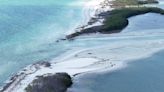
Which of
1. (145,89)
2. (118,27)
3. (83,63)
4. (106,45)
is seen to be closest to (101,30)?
(118,27)

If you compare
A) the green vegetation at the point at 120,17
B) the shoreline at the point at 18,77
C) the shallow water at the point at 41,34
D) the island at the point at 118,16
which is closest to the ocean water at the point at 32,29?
the shallow water at the point at 41,34

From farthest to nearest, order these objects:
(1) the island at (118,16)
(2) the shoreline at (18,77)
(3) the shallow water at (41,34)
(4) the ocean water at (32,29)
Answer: (1) the island at (118,16)
(4) the ocean water at (32,29)
(3) the shallow water at (41,34)
(2) the shoreline at (18,77)

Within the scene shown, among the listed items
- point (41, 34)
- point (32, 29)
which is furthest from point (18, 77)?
point (32, 29)

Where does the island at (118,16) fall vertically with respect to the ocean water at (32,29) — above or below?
below

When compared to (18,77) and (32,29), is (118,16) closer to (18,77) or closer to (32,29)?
(32,29)

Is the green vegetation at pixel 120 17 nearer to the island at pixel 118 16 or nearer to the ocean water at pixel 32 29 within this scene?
the island at pixel 118 16

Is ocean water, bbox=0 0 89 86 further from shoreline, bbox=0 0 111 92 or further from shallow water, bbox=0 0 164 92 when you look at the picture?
shoreline, bbox=0 0 111 92

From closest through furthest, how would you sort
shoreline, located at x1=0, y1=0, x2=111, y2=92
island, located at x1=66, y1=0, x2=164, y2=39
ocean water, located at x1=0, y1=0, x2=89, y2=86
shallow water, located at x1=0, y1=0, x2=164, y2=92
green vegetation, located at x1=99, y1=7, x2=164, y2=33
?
shoreline, located at x1=0, y1=0, x2=111, y2=92
shallow water, located at x1=0, y1=0, x2=164, y2=92
ocean water, located at x1=0, y1=0, x2=89, y2=86
island, located at x1=66, y1=0, x2=164, y2=39
green vegetation, located at x1=99, y1=7, x2=164, y2=33

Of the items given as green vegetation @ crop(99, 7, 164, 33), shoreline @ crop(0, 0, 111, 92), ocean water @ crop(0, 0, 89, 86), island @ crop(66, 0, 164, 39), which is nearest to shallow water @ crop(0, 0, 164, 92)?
ocean water @ crop(0, 0, 89, 86)

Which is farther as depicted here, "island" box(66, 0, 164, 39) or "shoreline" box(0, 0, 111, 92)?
"island" box(66, 0, 164, 39)
